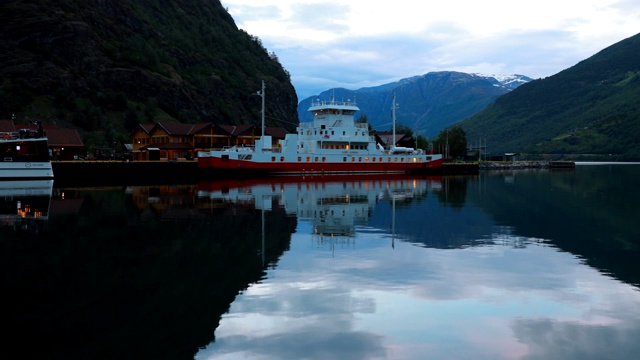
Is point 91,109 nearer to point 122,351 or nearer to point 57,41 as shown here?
point 57,41

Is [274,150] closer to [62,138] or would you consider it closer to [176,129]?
[176,129]

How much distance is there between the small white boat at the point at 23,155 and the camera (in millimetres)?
60062

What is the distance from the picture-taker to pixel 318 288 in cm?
1423

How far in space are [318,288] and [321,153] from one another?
6656cm

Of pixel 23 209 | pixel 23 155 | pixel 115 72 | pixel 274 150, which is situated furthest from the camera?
pixel 115 72

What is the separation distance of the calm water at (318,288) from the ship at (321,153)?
46524mm

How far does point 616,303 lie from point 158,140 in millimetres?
94082

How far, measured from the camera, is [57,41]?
125688mm

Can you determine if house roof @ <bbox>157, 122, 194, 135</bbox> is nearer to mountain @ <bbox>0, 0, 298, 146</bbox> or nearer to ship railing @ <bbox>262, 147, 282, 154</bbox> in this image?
mountain @ <bbox>0, 0, 298, 146</bbox>

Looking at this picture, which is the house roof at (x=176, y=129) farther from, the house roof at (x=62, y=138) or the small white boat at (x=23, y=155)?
the small white boat at (x=23, y=155)

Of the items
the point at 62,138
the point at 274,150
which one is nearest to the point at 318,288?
the point at 274,150

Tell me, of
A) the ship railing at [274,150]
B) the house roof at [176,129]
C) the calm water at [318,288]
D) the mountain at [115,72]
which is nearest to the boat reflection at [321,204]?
the calm water at [318,288]

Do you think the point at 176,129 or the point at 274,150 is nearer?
the point at 274,150

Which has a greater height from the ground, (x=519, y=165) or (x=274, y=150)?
(x=274, y=150)
